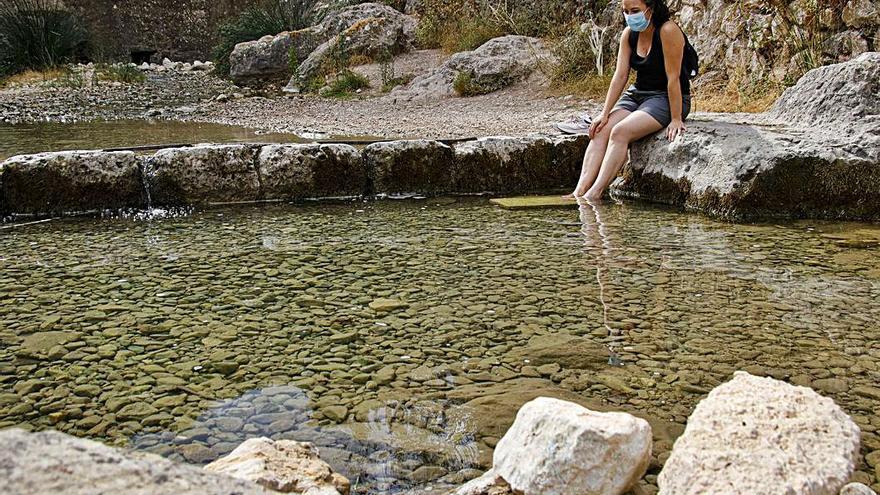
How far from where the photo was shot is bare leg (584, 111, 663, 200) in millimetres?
5043

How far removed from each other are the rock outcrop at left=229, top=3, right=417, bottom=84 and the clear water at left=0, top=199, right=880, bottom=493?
1025 cm

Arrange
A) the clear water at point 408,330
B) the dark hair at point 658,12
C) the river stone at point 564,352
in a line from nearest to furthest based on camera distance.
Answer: the clear water at point 408,330
the river stone at point 564,352
the dark hair at point 658,12

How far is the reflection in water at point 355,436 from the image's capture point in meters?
1.74

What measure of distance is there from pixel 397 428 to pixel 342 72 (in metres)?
11.6

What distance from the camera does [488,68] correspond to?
10789 mm

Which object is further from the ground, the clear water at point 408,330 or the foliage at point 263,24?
the foliage at point 263,24

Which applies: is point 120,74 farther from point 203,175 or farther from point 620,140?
point 620,140

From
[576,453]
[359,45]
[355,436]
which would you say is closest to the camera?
[576,453]

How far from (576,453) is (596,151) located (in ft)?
13.3

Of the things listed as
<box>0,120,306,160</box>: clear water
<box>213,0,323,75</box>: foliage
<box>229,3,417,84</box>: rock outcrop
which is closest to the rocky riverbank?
<box>0,120,306,160</box>: clear water

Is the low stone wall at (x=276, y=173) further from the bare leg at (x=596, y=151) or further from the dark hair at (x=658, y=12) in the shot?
the dark hair at (x=658, y=12)

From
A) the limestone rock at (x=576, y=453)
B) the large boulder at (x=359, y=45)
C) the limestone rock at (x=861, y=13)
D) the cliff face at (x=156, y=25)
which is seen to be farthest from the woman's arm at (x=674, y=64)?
the cliff face at (x=156, y=25)

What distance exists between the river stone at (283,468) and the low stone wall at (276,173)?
3.67 m

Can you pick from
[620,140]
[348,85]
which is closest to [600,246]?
[620,140]
